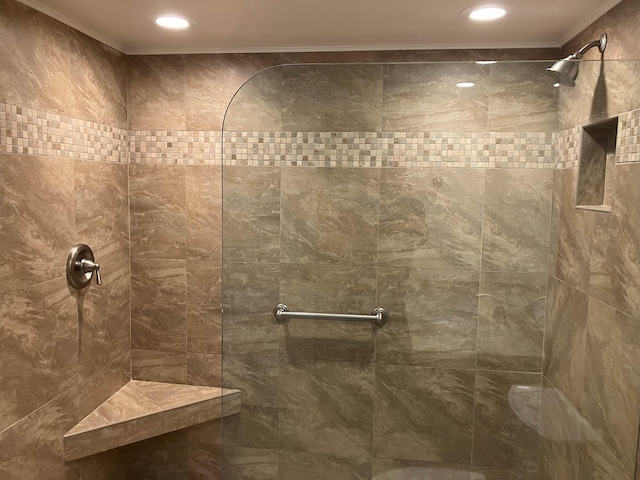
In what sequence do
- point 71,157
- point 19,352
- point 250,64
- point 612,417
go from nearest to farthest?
point 612,417, point 19,352, point 71,157, point 250,64

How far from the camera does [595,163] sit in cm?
163

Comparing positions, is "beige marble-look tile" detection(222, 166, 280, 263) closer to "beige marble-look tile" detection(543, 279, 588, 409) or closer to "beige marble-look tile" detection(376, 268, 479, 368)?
"beige marble-look tile" detection(376, 268, 479, 368)

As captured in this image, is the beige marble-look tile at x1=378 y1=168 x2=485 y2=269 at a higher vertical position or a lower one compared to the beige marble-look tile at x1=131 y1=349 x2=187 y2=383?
higher

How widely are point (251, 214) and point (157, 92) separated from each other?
97 cm

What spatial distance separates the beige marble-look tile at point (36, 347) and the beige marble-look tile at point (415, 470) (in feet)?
4.14

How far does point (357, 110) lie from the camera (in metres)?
1.73

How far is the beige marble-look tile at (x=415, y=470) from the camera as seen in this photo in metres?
1.82

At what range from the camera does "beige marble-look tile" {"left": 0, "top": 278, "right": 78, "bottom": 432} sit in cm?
168

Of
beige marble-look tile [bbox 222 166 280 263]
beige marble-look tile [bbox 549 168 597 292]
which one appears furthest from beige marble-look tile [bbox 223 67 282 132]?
beige marble-look tile [bbox 549 168 597 292]

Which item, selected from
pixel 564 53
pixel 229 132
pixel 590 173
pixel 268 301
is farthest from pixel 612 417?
pixel 229 132

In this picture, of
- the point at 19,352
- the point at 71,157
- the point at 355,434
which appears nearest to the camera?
the point at 19,352

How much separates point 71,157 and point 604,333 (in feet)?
6.67

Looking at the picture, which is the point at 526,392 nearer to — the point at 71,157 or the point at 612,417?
the point at 612,417

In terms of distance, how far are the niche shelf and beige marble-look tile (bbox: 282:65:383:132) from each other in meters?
1.08
